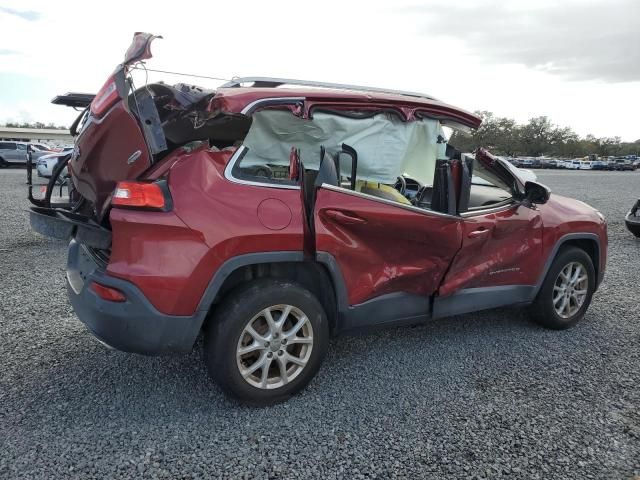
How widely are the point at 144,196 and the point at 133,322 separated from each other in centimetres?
68

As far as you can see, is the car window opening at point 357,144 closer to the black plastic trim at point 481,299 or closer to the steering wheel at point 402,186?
the steering wheel at point 402,186

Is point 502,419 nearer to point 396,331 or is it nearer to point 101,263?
point 396,331

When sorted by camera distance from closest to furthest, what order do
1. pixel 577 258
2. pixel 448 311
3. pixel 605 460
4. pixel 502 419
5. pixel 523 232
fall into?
pixel 605 460, pixel 502 419, pixel 448 311, pixel 523 232, pixel 577 258

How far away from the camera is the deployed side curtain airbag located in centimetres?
335

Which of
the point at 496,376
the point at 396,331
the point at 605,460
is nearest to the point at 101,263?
the point at 396,331

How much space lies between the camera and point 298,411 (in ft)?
9.62

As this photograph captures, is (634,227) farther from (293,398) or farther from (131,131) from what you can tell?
(131,131)

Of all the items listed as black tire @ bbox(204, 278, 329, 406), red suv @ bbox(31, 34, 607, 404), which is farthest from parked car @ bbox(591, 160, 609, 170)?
black tire @ bbox(204, 278, 329, 406)

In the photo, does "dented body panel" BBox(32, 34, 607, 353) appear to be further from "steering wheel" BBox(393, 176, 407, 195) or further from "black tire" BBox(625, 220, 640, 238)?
"black tire" BBox(625, 220, 640, 238)

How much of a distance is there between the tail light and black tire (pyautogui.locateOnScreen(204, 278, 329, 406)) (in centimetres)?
66

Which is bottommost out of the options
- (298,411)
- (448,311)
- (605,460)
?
(298,411)

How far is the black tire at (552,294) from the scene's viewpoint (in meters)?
4.22

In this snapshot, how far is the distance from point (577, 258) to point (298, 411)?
2.96 meters

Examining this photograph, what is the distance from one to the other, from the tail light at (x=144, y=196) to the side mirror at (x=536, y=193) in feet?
9.55
